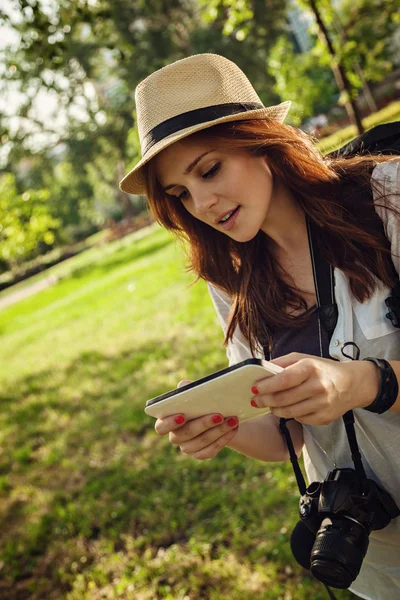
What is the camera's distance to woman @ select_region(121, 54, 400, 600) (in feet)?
6.22

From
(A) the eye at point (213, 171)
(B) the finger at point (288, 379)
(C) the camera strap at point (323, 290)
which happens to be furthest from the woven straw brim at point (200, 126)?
(B) the finger at point (288, 379)

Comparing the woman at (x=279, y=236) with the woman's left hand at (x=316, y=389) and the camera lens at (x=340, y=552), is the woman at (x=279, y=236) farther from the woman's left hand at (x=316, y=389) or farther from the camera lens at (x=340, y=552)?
the camera lens at (x=340, y=552)

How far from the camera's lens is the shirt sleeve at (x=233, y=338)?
2.34 m

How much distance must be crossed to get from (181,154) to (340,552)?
4.69 feet

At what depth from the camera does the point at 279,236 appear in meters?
2.28

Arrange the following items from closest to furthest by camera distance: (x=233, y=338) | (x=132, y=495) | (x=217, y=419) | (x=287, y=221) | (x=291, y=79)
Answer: (x=217, y=419) < (x=287, y=221) < (x=233, y=338) < (x=132, y=495) < (x=291, y=79)

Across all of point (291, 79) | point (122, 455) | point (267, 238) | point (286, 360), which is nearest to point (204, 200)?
point (267, 238)

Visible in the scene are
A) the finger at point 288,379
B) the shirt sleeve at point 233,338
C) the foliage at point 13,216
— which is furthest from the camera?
the foliage at point 13,216

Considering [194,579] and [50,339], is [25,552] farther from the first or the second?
[50,339]

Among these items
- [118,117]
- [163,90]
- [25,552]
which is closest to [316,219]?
[163,90]

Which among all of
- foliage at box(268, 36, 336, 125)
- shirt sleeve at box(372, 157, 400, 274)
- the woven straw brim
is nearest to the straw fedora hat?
the woven straw brim

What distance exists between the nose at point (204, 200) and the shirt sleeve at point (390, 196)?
0.57 meters

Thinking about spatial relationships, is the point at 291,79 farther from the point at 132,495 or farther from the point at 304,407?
the point at 304,407

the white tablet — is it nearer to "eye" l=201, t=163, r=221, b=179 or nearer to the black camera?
the black camera
